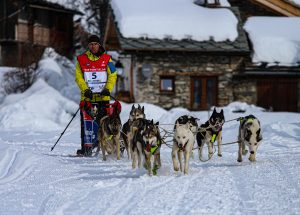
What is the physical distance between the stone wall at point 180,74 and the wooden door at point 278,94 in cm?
121

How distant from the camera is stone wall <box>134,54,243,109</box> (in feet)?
70.9

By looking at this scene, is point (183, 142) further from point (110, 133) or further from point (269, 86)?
point (269, 86)

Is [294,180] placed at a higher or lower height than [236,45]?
lower

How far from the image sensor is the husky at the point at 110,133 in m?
9.38

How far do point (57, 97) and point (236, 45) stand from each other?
7.10 meters

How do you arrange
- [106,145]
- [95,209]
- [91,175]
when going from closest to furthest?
[95,209], [91,175], [106,145]

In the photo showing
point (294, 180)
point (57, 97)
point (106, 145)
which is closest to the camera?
point (294, 180)

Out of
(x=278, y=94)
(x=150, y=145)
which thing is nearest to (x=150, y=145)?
(x=150, y=145)

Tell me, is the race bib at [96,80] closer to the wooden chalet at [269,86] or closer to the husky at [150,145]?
the husky at [150,145]

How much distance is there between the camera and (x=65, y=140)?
1398 cm

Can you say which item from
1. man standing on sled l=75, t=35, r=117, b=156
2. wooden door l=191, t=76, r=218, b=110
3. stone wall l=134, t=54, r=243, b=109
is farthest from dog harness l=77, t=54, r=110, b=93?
wooden door l=191, t=76, r=218, b=110

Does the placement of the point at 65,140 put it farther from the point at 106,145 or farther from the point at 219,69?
the point at 219,69

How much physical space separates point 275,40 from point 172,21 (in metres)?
4.18

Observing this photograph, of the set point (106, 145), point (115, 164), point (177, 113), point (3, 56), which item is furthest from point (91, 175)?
point (3, 56)
